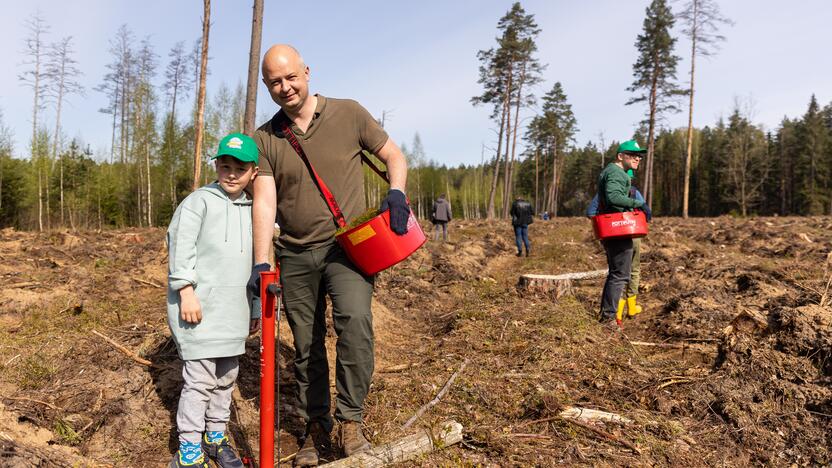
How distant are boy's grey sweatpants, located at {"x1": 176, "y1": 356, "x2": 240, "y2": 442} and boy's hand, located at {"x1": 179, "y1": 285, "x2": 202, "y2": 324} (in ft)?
0.83

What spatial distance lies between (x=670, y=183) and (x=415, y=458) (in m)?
73.6

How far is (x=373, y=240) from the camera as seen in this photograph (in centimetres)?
256

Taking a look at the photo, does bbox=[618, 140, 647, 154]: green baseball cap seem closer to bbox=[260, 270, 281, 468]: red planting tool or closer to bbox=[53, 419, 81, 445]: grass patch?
bbox=[260, 270, 281, 468]: red planting tool

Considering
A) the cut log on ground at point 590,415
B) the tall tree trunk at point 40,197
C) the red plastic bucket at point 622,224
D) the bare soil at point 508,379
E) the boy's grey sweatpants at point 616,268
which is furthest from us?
the tall tree trunk at point 40,197

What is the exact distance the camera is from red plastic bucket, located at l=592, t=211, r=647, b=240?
5164 mm

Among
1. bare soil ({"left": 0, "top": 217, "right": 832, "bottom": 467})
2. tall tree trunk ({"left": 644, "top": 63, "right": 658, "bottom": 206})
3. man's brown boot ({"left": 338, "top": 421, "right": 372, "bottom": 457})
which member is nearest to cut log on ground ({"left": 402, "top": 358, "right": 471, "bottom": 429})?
bare soil ({"left": 0, "top": 217, "right": 832, "bottom": 467})

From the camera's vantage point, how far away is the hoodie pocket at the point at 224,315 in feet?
8.21

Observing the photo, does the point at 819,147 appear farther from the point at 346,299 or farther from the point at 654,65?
the point at 346,299

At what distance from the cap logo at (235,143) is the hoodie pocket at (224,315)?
0.73 metres

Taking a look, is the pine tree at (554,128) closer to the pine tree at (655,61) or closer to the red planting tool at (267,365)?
the pine tree at (655,61)

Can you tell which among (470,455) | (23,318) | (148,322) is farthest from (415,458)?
(23,318)

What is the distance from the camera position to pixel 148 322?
5176 mm

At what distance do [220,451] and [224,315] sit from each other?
76 centimetres

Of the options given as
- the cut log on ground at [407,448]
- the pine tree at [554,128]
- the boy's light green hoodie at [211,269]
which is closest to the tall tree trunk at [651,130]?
the pine tree at [554,128]
